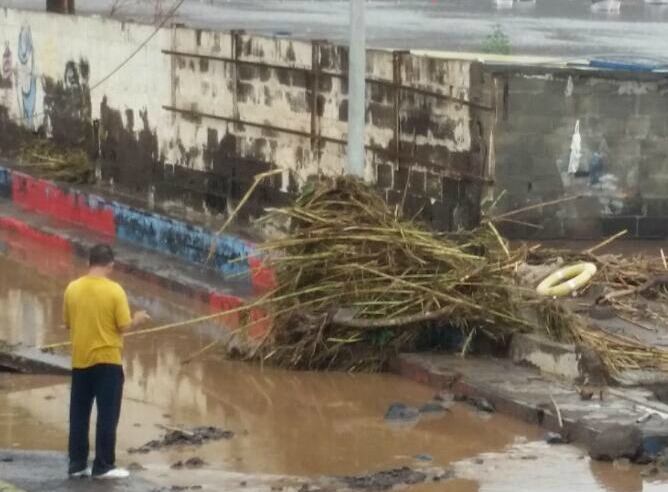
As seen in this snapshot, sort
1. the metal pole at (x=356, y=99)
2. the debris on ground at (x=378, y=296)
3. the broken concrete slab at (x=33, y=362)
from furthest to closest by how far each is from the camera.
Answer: the metal pole at (x=356, y=99) < the broken concrete slab at (x=33, y=362) < the debris on ground at (x=378, y=296)

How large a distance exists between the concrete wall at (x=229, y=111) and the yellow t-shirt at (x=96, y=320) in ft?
20.9

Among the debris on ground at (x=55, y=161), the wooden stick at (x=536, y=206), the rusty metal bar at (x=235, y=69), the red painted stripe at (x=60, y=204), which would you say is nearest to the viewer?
the wooden stick at (x=536, y=206)

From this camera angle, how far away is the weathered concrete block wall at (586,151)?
50.3 ft

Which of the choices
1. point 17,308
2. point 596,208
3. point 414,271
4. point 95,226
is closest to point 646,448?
A: point 414,271

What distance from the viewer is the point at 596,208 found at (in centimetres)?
1599

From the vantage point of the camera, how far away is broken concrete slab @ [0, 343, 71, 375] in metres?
12.3

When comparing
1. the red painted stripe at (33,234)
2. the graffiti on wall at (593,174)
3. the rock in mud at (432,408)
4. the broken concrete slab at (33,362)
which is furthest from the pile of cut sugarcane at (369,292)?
the red painted stripe at (33,234)

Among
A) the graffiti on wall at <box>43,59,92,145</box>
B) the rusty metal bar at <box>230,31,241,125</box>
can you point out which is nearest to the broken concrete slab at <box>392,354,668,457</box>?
the rusty metal bar at <box>230,31,241,125</box>

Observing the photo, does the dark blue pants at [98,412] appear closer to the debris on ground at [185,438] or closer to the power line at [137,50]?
the debris on ground at [185,438]

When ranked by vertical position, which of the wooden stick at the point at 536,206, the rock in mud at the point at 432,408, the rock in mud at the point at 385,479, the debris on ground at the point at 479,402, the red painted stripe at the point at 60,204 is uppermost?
the wooden stick at the point at 536,206

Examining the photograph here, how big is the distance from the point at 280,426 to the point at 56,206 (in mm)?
10357

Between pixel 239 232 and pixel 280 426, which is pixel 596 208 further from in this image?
pixel 280 426

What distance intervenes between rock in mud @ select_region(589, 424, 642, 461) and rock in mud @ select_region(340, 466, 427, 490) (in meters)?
1.15

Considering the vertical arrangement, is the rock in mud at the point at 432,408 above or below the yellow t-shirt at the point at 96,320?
below
